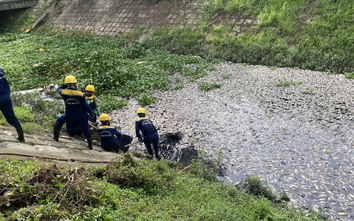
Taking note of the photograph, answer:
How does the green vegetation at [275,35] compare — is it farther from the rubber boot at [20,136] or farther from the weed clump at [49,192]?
the weed clump at [49,192]

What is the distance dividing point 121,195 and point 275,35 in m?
16.6

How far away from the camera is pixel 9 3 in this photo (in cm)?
3588

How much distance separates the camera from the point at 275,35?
2006 cm

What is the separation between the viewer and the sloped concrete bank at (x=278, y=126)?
8.64m

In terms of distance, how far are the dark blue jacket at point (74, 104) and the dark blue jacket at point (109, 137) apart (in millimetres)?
1007

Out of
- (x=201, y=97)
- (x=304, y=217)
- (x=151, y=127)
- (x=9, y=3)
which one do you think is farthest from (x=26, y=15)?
(x=304, y=217)

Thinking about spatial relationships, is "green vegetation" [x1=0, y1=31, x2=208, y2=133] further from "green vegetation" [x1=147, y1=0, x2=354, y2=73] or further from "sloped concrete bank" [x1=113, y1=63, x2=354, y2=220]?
"green vegetation" [x1=147, y1=0, x2=354, y2=73]

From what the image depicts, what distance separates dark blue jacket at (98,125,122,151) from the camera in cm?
1016

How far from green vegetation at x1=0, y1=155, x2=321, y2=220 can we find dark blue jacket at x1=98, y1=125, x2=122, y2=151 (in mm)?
2395

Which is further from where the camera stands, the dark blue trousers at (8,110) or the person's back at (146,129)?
the person's back at (146,129)

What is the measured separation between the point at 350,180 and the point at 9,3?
124ft

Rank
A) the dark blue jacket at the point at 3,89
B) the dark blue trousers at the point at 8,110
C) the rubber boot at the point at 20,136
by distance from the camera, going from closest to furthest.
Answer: the dark blue jacket at the point at 3,89 < the dark blue trousers at the point at 8,110 < the rubber boot at the point at 20,136


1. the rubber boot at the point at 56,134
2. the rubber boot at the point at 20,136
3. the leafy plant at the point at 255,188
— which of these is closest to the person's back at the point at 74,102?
the rubber boot at the point at 56,134

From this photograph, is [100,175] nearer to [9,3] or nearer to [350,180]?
[350,180]
